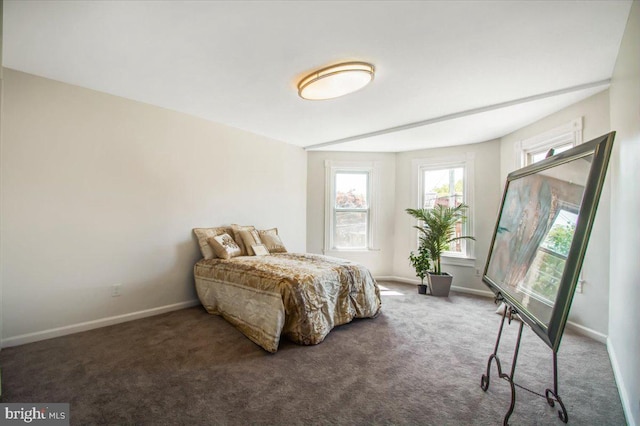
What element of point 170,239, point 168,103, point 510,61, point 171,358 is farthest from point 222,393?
point 510,61

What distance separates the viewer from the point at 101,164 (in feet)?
9.88

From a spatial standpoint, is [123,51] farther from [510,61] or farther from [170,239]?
[510,61]

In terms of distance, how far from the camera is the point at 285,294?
2582mm

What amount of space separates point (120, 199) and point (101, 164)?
0.40 m

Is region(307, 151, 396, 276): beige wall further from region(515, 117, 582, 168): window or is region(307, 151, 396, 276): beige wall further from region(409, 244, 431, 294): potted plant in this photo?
region(515, 117, 582, 168): window

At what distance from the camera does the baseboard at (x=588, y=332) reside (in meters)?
2.74

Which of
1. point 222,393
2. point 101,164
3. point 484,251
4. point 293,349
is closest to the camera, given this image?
point 222,393

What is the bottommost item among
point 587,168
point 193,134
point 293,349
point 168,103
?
point 293,349

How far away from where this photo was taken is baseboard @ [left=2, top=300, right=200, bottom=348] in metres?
2.53

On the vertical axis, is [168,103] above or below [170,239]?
above

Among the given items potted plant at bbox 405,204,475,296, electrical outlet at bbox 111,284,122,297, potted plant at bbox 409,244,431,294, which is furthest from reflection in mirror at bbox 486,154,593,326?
electrical outlet at bbox 111,284,122,297

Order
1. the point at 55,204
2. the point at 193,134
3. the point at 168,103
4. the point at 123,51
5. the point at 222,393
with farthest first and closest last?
the point at 193,134 < the point at 168,103 < the point at 55,204 < the point at 123,51 < the point at 222,393

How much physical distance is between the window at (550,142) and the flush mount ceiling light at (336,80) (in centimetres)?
198

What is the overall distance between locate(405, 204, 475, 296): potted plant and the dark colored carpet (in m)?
1.32
